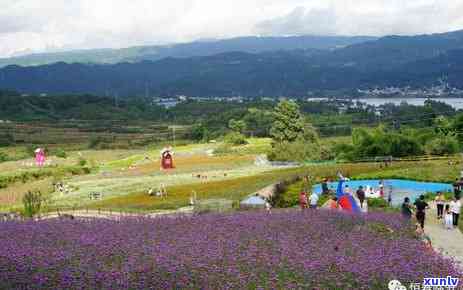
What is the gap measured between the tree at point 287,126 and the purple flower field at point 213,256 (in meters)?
64.2

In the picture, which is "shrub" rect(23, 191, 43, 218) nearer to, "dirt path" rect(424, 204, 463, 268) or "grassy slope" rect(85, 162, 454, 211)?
"grassy slope" rect(85, 162, 454, 211)

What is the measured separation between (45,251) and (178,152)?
70.2 meters

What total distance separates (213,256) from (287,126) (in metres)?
70.1

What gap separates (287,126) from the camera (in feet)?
266

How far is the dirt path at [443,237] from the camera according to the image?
17.3 metres

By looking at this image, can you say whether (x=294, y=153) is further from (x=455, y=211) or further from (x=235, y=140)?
(x=455, y=211)

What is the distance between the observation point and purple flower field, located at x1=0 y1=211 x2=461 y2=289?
10141 millimetres

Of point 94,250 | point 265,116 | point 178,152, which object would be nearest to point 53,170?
point 178,152

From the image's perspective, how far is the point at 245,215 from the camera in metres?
17.4

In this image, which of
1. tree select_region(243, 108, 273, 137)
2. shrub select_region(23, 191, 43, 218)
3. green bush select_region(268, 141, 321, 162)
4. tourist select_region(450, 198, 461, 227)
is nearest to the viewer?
tourist select_region(450, 198, 461, 227)

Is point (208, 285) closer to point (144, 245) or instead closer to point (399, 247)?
point (144, 245)

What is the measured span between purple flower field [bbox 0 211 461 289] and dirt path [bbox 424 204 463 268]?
2154 millimetres

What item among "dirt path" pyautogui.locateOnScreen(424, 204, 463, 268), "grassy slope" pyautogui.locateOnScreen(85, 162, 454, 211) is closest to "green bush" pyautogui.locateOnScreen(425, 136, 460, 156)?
"grassy slope" pyautogui.locateOnScreen(85, 162, 454, 211)

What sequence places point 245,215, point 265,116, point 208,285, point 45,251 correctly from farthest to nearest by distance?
1. point 265,116
2. point 245,215
3. point 45,251
4. point 208,285
